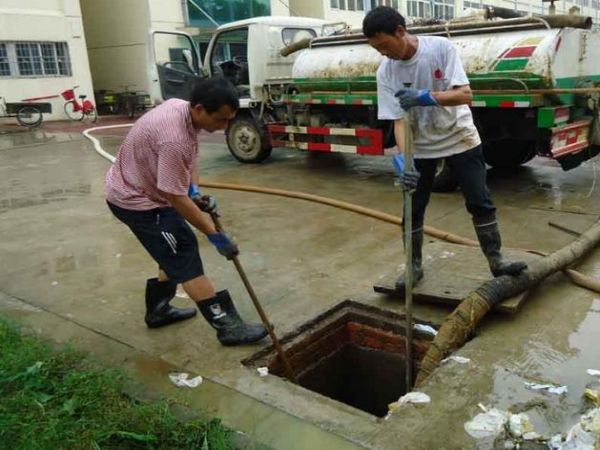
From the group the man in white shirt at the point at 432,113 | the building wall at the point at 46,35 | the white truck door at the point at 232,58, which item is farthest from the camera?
the building wall at the point at 46,35

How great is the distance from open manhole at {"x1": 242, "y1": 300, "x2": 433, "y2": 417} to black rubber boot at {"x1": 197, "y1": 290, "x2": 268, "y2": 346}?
19 cm

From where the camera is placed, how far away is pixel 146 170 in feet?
10.4

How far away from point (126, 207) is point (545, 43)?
180 inches

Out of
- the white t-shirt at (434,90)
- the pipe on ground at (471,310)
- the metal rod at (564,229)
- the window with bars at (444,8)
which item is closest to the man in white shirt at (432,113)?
the white t-shirt at (434,90)

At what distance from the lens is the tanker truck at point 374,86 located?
19.5 ft

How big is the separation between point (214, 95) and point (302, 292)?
1.69 m

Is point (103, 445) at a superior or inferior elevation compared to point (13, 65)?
inferior

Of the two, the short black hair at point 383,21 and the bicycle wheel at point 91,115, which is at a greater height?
the short black hair at point 383,21

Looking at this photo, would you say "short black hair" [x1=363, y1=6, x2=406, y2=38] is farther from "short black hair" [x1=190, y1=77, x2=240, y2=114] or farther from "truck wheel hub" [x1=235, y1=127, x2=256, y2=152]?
"truck wheel hub" [x1=235, y1=127, x2=256, y2=152]

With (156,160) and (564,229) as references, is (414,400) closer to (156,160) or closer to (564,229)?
(156,160)

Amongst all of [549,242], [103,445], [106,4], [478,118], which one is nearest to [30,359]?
[103,445]

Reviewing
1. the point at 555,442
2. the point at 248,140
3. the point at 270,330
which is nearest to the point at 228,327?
the point at 270,330

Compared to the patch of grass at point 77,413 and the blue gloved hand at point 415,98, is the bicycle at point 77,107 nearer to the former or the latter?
the patch of grass at point 77,413

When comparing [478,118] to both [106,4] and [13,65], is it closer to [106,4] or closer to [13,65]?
[13,65]
